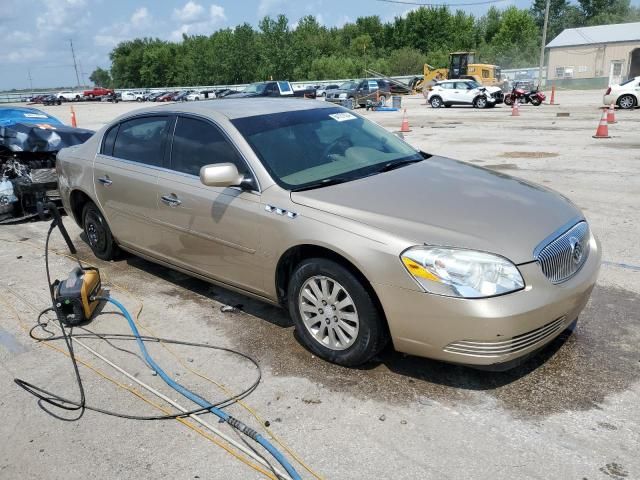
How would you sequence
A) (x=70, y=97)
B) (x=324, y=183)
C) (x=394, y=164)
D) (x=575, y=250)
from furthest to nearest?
1. (x=70, y=97)
2. (x=394, y=164)
3. (x=324, y=183)
4. (x=575, y=250)

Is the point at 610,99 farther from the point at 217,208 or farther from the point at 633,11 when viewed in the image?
the point at 633,11

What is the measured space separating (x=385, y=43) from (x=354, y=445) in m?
97.6

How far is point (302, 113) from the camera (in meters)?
4.39

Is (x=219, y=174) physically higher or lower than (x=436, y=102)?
higher

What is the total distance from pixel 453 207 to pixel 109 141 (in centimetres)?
346

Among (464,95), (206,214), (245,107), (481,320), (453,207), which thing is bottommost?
(464,95)

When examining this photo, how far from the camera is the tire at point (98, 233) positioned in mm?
5410

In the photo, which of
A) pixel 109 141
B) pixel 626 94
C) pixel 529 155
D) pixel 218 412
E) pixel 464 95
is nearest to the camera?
pixel 218 412

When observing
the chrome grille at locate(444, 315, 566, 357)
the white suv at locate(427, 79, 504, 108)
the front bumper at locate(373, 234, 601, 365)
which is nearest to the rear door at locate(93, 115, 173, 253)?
the front bumper at locate(373, 234, 601, 365)

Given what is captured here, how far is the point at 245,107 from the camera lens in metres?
4.39

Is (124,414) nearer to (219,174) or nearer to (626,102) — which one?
(219,174)

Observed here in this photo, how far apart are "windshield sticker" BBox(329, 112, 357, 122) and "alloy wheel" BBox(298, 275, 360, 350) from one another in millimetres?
1676

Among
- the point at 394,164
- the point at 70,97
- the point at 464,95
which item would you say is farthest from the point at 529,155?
the point at 70,97

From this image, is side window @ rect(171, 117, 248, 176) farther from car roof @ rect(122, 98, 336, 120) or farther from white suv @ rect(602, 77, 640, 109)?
white suv @ rect(602, 77, 640, 109)
